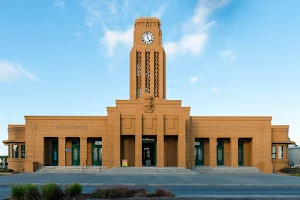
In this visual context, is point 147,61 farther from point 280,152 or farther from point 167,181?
point 167,181

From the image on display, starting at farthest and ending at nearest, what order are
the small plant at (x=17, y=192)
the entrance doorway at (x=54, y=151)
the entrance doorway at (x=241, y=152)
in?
the entrance doorway at (x=241, y=152)
the entrance doorway at (x=54, y=151)
the small plant at (x=17, y=192)

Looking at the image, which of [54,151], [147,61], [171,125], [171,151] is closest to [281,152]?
[171,151]

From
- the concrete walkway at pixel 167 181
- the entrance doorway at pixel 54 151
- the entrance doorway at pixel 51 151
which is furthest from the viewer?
the entrance doorway at pixel 54 151

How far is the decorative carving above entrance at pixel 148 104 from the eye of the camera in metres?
41.7

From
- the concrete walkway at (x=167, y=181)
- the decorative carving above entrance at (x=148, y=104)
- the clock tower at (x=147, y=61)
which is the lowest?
the concrete walkway at (x=167, y=181)

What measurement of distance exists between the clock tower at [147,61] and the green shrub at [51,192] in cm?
3705

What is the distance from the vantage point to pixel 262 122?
4506cm

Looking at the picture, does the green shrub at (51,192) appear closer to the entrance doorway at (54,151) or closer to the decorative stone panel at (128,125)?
the decorative stone panel at (128,125)

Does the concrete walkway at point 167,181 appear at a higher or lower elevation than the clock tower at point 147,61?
lower

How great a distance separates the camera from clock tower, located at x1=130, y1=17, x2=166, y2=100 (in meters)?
51.1

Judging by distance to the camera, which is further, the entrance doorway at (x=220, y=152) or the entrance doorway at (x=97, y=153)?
the entrance doorway at (x=220, y=152)

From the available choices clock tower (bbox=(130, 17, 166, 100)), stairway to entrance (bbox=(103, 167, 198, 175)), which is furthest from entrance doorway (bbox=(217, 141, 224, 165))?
clock tower (bbox=(130, 17, 166, 100))

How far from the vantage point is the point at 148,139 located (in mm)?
45031

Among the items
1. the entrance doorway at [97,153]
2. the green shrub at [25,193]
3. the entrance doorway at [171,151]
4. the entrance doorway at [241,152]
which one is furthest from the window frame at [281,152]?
the green shrub at [25,193]
